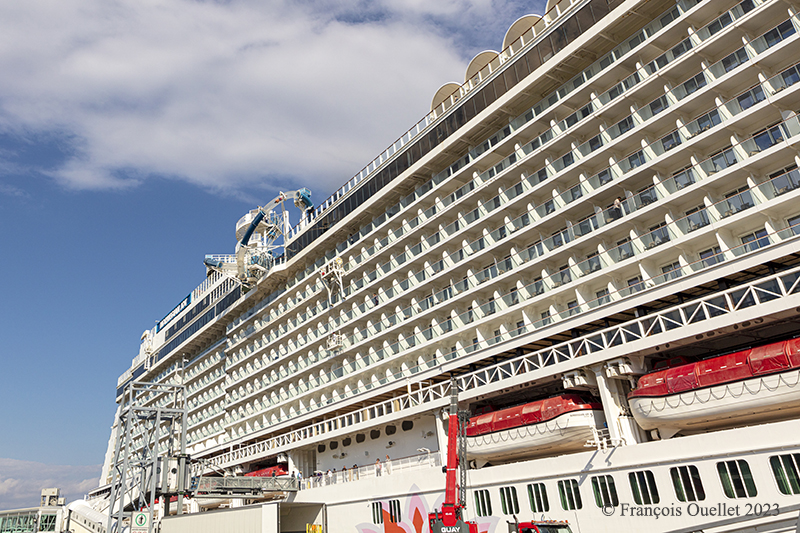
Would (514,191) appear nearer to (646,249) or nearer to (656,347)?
(646,249)

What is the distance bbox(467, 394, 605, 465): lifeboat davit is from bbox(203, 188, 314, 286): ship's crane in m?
28.0

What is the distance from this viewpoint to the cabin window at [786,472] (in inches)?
621

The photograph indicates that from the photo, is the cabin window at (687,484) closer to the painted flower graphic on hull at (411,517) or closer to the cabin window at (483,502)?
the cabin window at (483,502)

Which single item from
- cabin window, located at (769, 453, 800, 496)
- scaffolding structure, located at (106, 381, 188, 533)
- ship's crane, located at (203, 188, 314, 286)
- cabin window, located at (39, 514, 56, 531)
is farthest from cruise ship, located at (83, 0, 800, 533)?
cabin window, located at (39, 514, 56, 531)

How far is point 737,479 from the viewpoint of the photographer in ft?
55.7

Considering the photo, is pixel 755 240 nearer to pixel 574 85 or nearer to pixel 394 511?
pixel 574 85

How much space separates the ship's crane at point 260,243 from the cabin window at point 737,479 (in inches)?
1452

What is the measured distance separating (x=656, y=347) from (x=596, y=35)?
46.6 feet

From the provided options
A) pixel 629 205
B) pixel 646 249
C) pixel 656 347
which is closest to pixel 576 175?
Result: pixel 629 205

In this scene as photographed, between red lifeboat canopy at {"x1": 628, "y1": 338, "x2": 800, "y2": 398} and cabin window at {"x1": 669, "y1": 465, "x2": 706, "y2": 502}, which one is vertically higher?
red lifeboat canopy at {"x1": 628, "y1": 338, "x2": 800, "y2": 398}

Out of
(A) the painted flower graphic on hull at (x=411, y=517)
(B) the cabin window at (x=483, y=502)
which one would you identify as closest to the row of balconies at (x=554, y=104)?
(B) the cabin window at (x=483, y=502)

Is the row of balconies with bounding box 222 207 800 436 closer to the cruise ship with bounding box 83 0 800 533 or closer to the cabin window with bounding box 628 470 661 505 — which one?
the cruise ship with bounding box 83 0 800 533

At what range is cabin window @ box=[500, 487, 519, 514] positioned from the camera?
2277 cm

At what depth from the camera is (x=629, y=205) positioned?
76.8 ft
